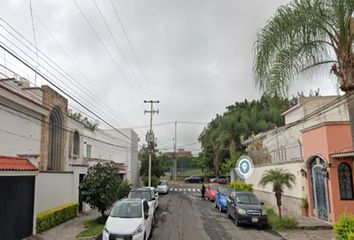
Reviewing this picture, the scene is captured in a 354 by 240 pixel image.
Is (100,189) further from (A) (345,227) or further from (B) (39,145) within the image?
(A) (345,227)

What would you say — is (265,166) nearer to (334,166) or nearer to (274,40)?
(334,166)

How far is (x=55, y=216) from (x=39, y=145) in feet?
18.2

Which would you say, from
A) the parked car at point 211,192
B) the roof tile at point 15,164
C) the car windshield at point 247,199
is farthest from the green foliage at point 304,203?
the roof tile at point 15,164

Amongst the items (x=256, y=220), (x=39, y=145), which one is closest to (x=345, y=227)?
(x=256, y=220)

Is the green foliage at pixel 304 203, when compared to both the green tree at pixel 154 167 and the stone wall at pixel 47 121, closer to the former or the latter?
the stone wall at pixel 47 121

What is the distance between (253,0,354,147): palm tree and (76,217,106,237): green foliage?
394 inches

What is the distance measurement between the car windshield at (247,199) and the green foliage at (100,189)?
692 centimetres

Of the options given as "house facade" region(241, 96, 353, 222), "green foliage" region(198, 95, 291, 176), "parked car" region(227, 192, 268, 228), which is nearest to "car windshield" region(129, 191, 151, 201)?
"parked car" region(227, 192, 268, 228)

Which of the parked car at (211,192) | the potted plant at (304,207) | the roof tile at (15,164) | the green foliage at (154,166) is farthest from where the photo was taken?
the green foliage at (154,166)

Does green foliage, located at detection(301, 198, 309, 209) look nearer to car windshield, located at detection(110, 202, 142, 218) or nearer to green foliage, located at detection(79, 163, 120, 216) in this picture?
car windshield, located at detection(110, 202, 142, 218)

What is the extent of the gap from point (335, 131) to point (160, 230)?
398 inches

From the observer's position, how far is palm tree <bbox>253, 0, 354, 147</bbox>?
8.67 metres

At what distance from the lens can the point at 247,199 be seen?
19.0 meters

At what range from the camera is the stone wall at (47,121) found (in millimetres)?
21141
